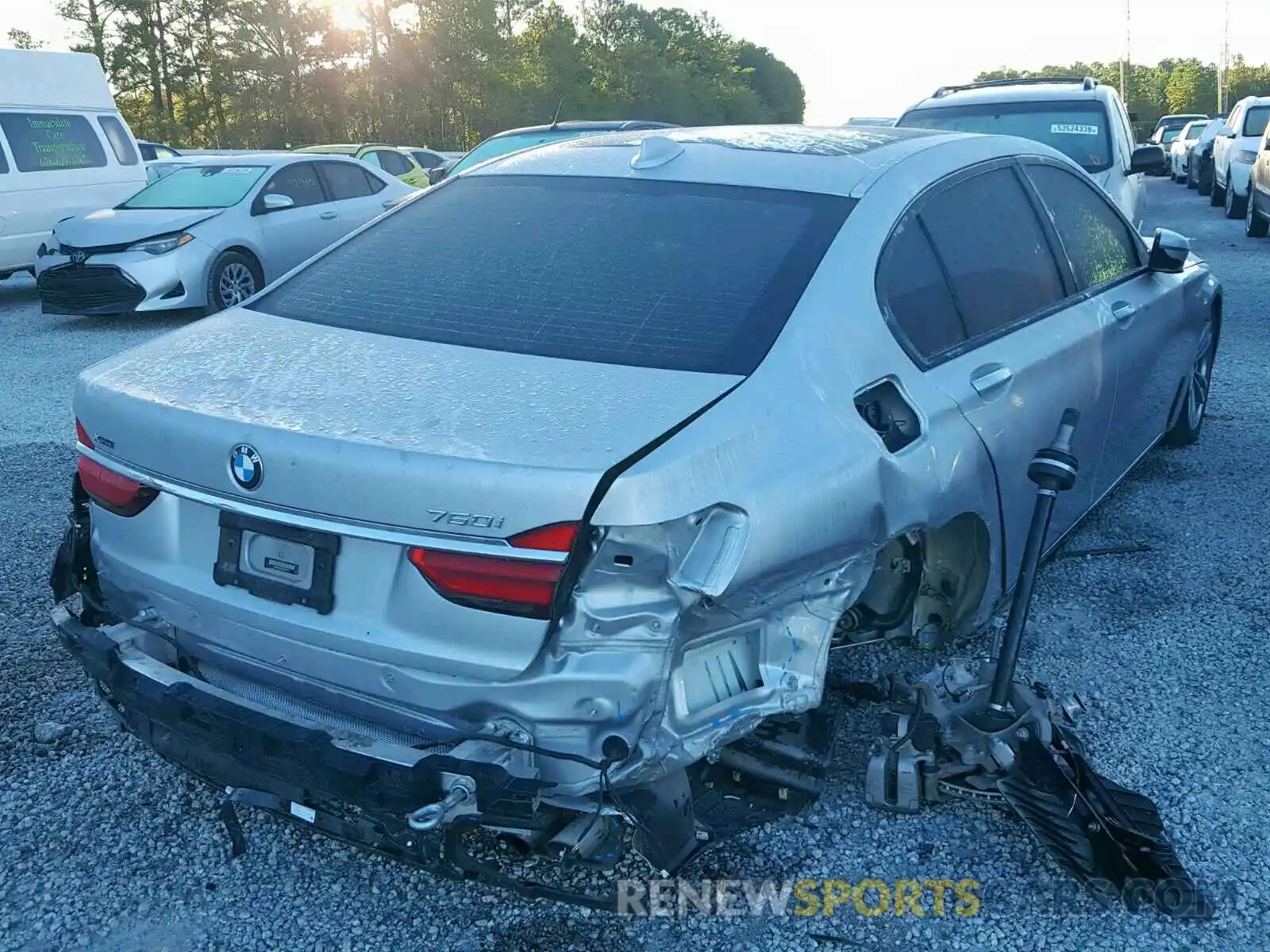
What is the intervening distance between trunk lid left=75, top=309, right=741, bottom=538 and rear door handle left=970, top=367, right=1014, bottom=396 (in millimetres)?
928

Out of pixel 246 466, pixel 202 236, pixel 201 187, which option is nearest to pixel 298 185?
pixel 201 187

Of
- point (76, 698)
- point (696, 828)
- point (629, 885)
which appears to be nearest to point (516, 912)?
point (629, 885)

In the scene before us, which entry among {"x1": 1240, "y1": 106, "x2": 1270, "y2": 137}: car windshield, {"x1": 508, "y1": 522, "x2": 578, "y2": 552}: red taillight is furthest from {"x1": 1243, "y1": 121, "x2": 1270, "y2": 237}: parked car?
{"x1": 508, "y1": 522, "x2": 578, "y2": 552}: red taillight

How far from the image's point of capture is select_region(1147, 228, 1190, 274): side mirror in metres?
4.54

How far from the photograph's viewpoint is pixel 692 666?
7.73ft

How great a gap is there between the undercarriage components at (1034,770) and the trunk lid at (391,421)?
1.00 m

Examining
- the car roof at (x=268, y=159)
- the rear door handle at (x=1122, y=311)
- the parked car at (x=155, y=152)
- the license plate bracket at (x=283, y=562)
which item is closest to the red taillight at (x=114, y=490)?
the license plate bracket at (x=283, y=562)

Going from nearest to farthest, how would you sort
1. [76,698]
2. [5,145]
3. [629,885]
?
[629,885] → [76,698] → [5,145]

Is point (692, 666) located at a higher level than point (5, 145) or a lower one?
lower

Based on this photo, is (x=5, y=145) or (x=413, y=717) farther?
(x=5, y=145)

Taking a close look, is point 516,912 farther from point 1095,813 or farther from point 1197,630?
point 1197,630

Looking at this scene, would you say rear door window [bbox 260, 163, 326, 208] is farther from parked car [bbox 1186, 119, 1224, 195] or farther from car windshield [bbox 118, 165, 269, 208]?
parked car [bbox 1186, 119, 1224, 195]

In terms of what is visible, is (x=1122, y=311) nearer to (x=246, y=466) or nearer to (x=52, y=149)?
(x=246, y=466)

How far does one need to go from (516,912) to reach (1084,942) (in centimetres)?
124
